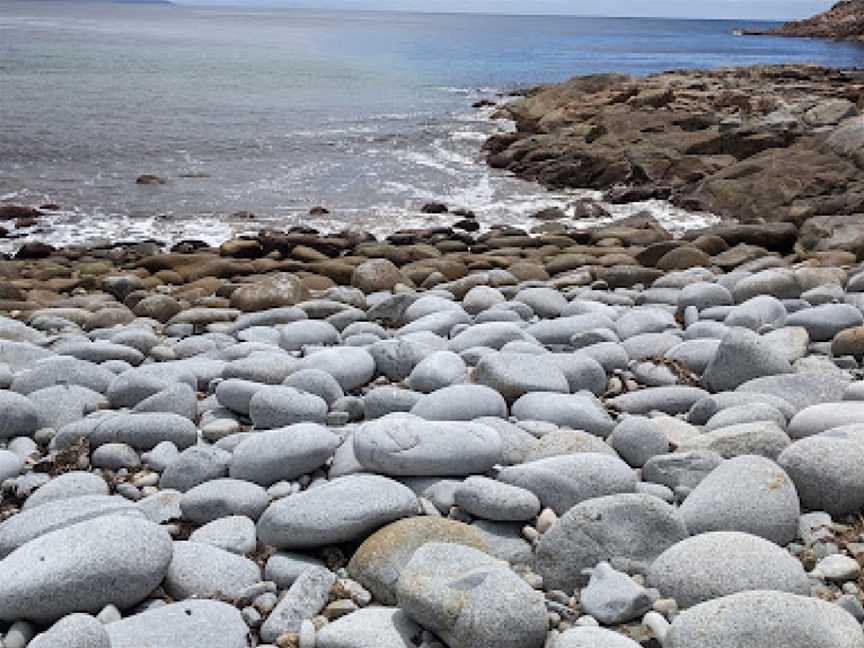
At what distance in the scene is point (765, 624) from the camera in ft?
7.77

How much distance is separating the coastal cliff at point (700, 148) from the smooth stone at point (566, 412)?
22.2 ft

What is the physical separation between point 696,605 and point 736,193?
10.9 metres

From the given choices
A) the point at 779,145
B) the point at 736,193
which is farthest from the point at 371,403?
the point at 779,145

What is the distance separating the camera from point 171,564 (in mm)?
2889

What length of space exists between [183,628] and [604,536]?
1311 mm

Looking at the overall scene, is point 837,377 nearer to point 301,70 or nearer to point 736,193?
point 736,193

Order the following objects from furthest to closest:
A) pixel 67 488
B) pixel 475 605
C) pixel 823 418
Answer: pixel 823 418, pixel 67 488, pixel 475 605

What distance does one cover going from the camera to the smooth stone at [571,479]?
3236mm

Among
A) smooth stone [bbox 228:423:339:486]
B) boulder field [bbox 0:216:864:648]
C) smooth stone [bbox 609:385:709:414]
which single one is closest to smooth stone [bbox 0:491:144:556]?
boulder field [bbox 0:216:864:648]

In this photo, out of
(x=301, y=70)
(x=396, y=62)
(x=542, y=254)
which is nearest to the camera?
(x=542, y=254)

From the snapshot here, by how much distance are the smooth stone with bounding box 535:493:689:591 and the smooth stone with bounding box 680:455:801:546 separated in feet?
0.42

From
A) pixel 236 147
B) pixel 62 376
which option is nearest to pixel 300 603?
pixel 62 376

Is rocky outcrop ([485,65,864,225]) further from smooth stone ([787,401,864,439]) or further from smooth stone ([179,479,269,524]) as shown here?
smooth stone ([179,479,269,524])

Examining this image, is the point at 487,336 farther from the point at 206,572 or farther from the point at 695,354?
the point at 206,572
